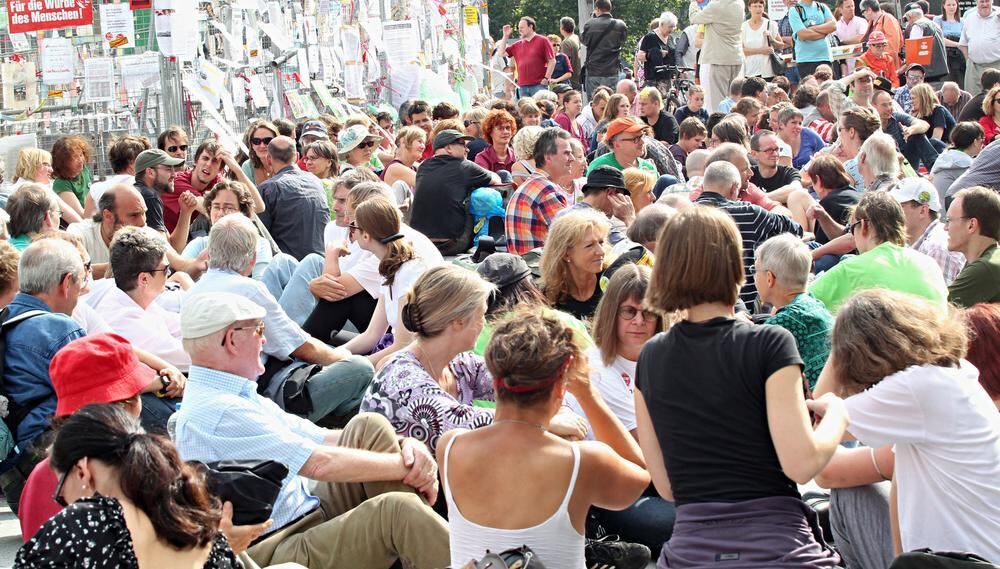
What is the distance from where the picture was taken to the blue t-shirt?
15.7m

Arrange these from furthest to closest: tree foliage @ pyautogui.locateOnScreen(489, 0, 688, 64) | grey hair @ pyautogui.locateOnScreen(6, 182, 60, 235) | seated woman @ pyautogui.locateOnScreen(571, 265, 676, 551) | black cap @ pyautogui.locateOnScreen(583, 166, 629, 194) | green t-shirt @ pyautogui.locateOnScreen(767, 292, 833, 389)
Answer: tree foliage @ pyautogui.locateOnScreen(489, 0, 688, 64)
black cap @ pyautogui.locateOnScreen(583, 166, 629, 194)
grey hair @ pyautogui.locateOnScreen(6, 182, 60, 235)
green t-shirt @ pyautogui.locateOnScreen(767, 292, 833, 389)
seated woman @ pyautogui.locateOnScreen(571, 265, 676, 551)

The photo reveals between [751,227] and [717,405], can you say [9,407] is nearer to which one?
[717,405]

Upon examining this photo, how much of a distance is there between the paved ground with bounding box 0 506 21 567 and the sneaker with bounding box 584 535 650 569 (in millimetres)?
2376

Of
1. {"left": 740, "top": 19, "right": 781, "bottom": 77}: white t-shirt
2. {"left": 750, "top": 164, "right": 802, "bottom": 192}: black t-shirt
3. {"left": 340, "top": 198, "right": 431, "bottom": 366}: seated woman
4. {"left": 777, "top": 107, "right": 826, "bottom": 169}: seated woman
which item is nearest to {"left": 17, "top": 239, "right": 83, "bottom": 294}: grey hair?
{"left": 340, "top": 198, "right": 431, "bottom": 366}: seated woman

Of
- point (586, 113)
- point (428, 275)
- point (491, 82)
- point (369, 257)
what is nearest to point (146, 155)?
point (369, 257)

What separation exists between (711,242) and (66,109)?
883cm

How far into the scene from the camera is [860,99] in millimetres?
11648

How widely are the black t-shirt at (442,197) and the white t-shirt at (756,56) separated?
7863 mm

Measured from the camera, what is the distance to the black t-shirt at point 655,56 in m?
16.9

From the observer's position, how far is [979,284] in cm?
597

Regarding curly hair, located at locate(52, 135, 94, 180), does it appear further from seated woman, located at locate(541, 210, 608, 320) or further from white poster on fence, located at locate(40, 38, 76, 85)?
seated woman, located at locate(541, 210, 608, 320)

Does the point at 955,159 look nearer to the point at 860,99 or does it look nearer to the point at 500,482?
the point at 860,99

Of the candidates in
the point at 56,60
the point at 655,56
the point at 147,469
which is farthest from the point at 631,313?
the point at 655,56

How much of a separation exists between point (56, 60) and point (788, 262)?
722cm
